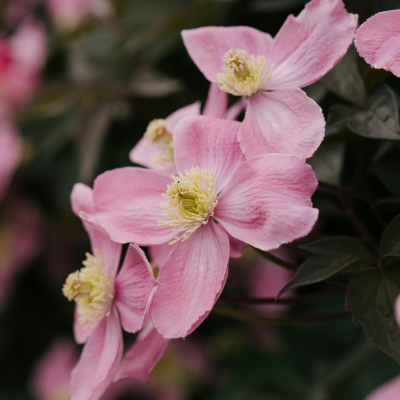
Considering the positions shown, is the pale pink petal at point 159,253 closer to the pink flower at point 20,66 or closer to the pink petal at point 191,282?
the pink petal at point 191,282

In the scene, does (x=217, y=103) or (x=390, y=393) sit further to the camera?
(x=217, y=103)

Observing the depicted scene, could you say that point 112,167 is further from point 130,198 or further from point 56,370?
point 56,370

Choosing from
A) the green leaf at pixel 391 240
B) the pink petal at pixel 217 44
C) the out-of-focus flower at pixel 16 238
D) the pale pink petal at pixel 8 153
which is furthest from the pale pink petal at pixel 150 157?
the out-of-focus flower at pixel 16 238

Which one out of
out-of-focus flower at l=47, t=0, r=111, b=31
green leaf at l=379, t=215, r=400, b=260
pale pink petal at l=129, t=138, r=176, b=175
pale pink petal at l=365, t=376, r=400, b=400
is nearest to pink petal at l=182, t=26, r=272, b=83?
pale pink petal at l=129, t=138, r=176, b=175

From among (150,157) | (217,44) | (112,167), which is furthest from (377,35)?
(112,167)

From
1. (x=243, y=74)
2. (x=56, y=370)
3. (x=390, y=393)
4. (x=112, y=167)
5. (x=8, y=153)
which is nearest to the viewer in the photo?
(x=390, y=393)

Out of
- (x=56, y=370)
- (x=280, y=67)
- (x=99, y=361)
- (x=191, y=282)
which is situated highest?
(x=280, y=67)

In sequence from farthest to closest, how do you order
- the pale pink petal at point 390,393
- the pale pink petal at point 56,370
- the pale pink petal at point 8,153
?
the pale pink petal at point 56,370 < the pale pink petal at point 8,153 < the pale pink petal at point 390,393
